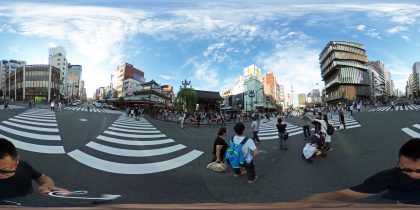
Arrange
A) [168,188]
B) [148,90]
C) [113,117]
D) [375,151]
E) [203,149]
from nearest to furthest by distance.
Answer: [168,188], [148,90], [375,151], [203,149], [113,117]

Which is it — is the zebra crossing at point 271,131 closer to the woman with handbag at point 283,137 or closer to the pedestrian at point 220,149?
the woman with handbag at point 283,137

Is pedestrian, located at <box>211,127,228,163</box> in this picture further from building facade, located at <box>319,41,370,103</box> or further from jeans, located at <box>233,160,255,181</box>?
building facade, located at <box>319,41,370,103</box>

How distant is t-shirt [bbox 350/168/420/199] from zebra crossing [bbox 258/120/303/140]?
5.49 metres

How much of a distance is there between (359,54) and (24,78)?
3.55 meters

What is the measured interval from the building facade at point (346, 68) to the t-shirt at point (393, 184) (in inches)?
42.1

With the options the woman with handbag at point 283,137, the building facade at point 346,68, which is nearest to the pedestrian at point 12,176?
the building facade at point 346,68

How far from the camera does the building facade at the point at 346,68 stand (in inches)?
80.4

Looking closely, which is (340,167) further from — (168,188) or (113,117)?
(113,117)

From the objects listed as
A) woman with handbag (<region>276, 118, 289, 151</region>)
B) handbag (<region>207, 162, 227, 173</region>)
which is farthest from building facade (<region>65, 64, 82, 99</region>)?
woman with handbag (<region>276, 118, 289, 151</region>)

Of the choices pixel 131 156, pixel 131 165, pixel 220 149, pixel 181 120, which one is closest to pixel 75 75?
pixel 131 156

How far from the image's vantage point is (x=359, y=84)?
3.00m

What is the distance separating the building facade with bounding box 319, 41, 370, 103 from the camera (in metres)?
2.04

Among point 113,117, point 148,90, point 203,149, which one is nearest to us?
point 148,90

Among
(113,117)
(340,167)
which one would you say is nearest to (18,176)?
(340,167)
